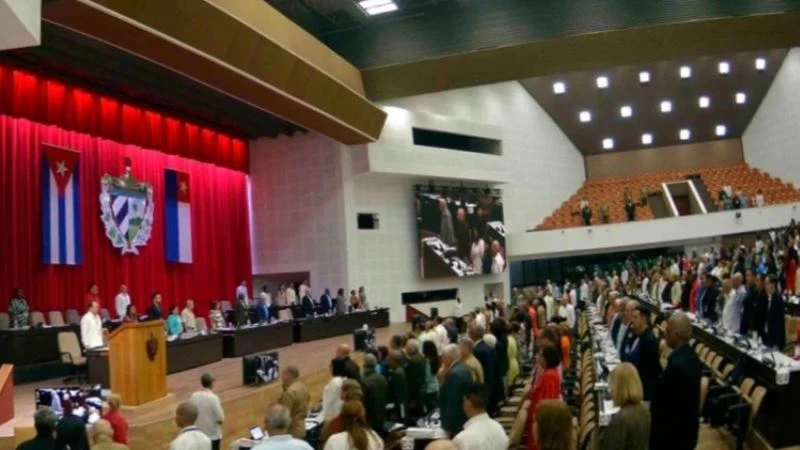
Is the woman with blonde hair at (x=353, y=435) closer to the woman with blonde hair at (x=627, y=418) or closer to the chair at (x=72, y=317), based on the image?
the woman with blonde hair at (x=627, y=418)

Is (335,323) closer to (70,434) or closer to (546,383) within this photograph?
(70,434)

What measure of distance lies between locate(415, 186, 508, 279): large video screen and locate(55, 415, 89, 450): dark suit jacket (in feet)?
55.0

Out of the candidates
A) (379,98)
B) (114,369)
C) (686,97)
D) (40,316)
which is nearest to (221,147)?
(379,98)

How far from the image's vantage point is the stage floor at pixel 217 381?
28.4 feet

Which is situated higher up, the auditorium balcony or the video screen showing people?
the auditorium balcony

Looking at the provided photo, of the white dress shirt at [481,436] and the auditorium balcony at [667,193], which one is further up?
the auditorium balcony at [667,193]

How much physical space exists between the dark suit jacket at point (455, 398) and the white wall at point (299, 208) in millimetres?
14823

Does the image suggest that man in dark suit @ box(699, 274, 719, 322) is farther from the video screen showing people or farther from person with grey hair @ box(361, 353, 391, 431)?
the video screen showing people

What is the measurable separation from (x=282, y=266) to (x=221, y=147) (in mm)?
3758

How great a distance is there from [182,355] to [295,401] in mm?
6866

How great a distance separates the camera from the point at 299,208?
21.1 meters

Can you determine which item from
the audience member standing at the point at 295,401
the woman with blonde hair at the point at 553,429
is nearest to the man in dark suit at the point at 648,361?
the woman with blonde hair at the point at 553,429

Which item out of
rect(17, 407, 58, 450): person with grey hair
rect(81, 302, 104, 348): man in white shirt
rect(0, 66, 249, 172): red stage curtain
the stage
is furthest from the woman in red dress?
rect(0, 66, 249, 172): red stage curtain

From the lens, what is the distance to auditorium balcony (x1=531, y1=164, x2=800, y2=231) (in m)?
27.5
